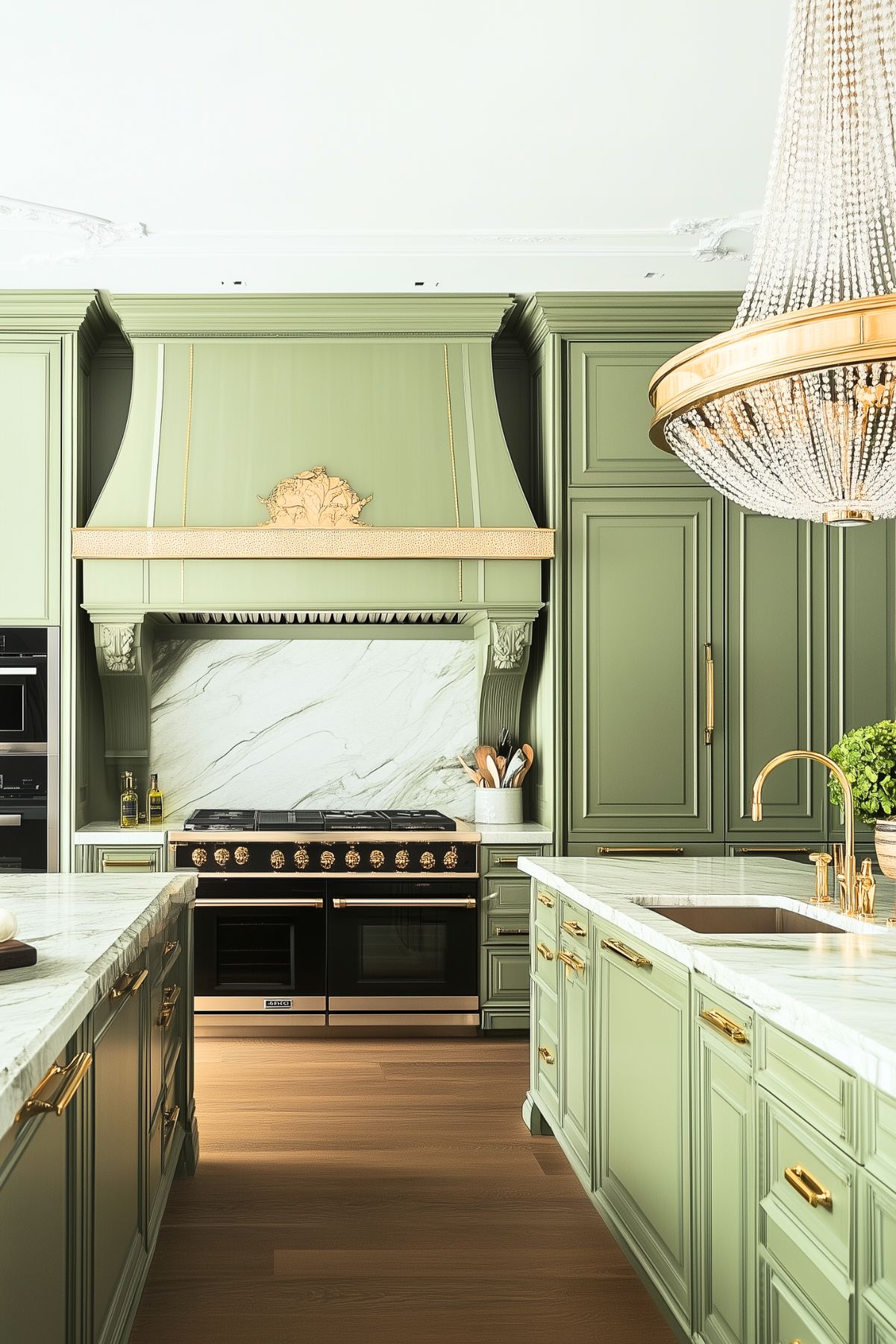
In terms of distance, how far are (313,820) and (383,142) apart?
8.51ft

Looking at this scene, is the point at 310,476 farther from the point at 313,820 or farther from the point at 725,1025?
the point at 725,1025

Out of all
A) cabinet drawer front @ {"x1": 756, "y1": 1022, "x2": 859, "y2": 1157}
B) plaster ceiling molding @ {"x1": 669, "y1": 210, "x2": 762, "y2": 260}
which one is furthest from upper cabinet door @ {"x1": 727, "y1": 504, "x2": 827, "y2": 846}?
cabinet drawer front @ {"x1": 756, "y1": 1022, "x2": 859, "y2": 1157}

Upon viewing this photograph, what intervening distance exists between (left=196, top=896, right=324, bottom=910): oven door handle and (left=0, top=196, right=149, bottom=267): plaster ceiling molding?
249 centimetres

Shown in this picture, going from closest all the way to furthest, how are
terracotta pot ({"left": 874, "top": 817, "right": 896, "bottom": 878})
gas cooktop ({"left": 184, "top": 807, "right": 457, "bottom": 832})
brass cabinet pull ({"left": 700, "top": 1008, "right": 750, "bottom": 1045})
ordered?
brass cabinet pull ({"left": 700, "top": 1008, "right": 750, "bottom": 1045}) → terracotta pot ({"left": 874, "top": 817, "right": 896, "bottom": 878}) → gas cooktop ({"left": 184, "top": 807, "right": 457, "bottom": 832})

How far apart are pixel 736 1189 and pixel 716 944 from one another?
0.41 m

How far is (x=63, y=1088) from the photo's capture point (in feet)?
4.88

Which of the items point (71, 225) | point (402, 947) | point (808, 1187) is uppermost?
point (71, 225)

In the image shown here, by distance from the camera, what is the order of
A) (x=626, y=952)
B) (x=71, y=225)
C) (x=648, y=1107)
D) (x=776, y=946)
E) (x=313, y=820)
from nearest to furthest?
(x=776, y=946), (x=648, y=1107), (x=626, y=952), (x=71, y=225), (x=313, y=820)

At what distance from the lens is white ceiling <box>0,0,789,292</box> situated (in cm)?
273

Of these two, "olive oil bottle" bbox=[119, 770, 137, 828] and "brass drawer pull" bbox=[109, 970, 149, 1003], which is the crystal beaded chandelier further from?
"olive oil bottle" bbox=[119, 770, 137, 828]

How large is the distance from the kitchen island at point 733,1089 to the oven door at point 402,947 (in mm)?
1166

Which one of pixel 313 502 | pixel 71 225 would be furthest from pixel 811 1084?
pixel 71 225

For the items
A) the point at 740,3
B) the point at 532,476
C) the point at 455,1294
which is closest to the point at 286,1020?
the point at 455,1294

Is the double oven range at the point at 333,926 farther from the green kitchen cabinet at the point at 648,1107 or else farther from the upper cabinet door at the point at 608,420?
the green kitchen cabinet at the point at 648,1107
